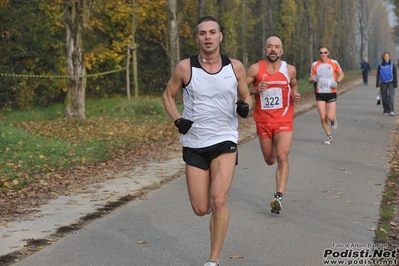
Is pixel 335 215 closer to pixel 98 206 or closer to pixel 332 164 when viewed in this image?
pixel 98 206

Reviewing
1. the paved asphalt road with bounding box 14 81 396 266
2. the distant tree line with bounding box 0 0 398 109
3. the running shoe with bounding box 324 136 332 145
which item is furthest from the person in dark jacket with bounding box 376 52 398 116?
the paved asphalt road with bounding box 14 81 396 266

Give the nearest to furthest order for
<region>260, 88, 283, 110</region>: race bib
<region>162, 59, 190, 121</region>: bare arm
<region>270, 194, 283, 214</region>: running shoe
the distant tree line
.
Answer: <region>162, 59, 190, 121</region>: bare arm
<region>270, 194, 283, 214</region>: running shoe
<region>260, 88, 283, 110</region>: race bib
the distant tree line

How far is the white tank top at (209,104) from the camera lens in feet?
20.5

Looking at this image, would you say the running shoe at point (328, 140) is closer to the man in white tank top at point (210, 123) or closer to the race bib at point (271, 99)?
the race bib at point (271, 99)

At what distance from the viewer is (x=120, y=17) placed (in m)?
35.8

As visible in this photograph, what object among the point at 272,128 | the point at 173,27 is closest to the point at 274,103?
the point at 272,128

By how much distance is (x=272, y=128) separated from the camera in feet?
31.0

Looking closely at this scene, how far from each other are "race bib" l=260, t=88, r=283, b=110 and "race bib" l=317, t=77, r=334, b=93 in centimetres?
668

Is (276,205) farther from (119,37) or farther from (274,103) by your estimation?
(119,37)

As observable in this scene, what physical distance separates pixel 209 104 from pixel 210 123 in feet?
0.53

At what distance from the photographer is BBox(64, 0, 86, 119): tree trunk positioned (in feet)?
67.0

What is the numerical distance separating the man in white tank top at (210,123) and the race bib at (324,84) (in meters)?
9.91

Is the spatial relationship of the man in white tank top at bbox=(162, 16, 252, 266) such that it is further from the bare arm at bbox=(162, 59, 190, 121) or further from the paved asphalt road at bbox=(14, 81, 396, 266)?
the paved asphalt road at bbox=(14, 81, 396, 266)

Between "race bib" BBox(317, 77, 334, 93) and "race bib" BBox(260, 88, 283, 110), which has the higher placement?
"race bib" BBox(260, 88, 283, 110)
